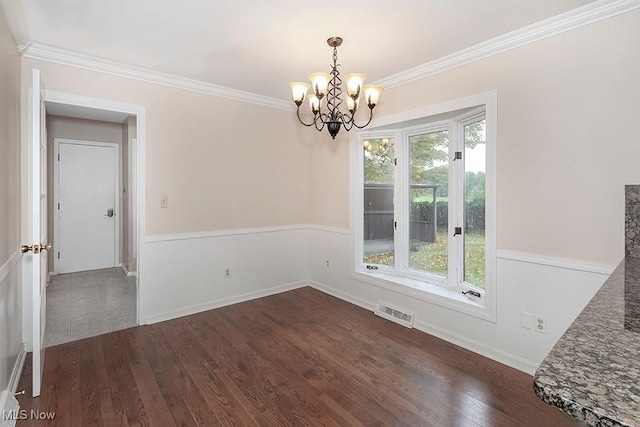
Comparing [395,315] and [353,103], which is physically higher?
[353,103]

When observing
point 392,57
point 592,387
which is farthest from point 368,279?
point 592,387

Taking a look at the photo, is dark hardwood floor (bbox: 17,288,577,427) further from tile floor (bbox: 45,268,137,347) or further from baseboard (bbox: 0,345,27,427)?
tile floor (bbox: 45,268,137,347)

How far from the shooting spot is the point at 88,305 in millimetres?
3838

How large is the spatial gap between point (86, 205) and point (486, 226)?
19.1 ft

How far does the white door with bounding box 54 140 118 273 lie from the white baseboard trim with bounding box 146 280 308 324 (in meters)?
2.90

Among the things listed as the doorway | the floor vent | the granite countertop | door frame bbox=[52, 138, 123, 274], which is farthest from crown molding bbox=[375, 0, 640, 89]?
door frame bbox=[52, 138, 123, 274]

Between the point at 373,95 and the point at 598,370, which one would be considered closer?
the point at 598,370

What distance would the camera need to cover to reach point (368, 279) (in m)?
3.75

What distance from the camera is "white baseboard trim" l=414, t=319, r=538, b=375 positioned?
244 centimetres

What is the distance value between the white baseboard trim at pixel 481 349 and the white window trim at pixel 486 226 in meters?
0.24

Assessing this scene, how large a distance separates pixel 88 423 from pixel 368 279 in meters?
2.69

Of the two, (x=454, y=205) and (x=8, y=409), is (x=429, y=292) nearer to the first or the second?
(x=454, y=205)

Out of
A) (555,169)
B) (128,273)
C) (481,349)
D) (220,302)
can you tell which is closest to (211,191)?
(220,302)

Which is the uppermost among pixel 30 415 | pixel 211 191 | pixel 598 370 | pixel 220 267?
pixel 211 191
